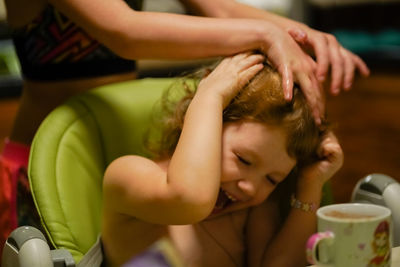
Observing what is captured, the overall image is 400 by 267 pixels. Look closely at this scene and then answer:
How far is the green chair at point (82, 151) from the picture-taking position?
51.6 inches

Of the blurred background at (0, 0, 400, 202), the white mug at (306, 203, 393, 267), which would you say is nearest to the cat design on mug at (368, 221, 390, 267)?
the white mug at (306, 203, 393, 267)

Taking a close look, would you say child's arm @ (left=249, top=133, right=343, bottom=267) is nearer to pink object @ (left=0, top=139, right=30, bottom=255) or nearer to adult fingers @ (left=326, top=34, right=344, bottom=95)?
adult fingers @ (left=326, top=34, right=344, bottom=95)

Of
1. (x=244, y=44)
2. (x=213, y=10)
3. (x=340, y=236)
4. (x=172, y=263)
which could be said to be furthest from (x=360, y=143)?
(x=172, y=263)

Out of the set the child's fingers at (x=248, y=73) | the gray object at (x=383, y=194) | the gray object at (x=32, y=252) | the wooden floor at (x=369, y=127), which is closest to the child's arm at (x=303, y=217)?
the gray object at (x=383, y=194)

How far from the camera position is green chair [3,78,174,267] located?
1.31 metres

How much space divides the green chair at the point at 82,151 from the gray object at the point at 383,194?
481mm

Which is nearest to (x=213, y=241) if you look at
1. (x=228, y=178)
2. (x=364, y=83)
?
(x=228, y=178)

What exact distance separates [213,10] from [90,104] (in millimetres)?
387

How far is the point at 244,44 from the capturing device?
4.31ft

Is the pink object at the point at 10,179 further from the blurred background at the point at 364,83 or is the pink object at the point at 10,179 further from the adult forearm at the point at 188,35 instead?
the blurred background at the point at 364,83

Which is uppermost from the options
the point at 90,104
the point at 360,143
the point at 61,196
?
the point at 90,104

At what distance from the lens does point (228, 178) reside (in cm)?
125

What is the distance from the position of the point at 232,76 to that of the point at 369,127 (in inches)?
119

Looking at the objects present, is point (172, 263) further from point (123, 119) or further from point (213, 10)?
point (213, 10)
